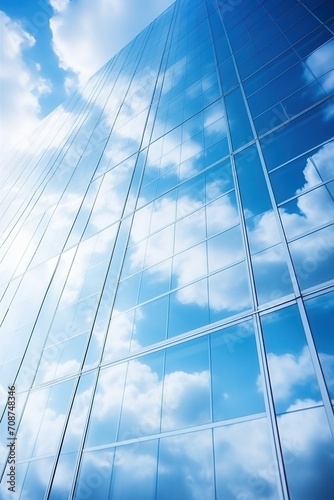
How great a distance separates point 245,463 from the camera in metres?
5.51

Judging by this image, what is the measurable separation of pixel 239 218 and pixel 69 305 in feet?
25.9

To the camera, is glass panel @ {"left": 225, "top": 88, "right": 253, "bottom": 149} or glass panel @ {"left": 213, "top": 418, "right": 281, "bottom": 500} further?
glass panel @ {"left": 225, "top": 88, "right": 253, "bottom": 149}

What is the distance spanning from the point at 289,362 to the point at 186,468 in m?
2.95

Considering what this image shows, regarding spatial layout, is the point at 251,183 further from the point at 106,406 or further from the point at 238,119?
the point at 106,406

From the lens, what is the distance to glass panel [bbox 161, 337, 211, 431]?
676 cm

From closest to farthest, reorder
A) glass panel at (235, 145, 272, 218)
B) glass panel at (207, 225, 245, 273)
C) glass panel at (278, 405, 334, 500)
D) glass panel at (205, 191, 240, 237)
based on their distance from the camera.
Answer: glass panel at (278, 405, 334, 500), glass panel at (207, 225, 245, 273), glass panel at (235, 145, 272, 218), glass panel at (205, 191, 240, 237)

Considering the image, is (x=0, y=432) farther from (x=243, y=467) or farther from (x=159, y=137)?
(x=159, y=137)

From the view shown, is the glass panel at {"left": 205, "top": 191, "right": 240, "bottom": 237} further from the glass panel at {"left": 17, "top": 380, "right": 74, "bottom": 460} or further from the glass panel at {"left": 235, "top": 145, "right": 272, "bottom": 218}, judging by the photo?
the glass panel at {"left": 17, "top": 380, "right": 74, "bottom": 460}

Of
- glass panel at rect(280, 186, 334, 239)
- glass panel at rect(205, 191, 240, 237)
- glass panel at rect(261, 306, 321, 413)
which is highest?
glass panel at rect(205, 191, 240, 237)

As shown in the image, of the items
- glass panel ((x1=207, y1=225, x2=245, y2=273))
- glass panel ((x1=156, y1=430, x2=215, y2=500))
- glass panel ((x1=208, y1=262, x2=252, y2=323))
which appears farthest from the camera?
glass panel ((x1=207, y1=225, x2=245, y2=273))

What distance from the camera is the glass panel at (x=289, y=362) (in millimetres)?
5578

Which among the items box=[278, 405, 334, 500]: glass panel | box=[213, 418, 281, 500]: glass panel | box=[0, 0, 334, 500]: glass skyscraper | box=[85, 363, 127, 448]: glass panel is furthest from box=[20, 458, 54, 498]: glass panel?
box=[278, 405, 334, 500]: glass panel

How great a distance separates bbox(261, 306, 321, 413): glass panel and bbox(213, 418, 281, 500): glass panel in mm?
663

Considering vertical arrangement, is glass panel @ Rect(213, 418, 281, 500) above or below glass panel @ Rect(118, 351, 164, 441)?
below
